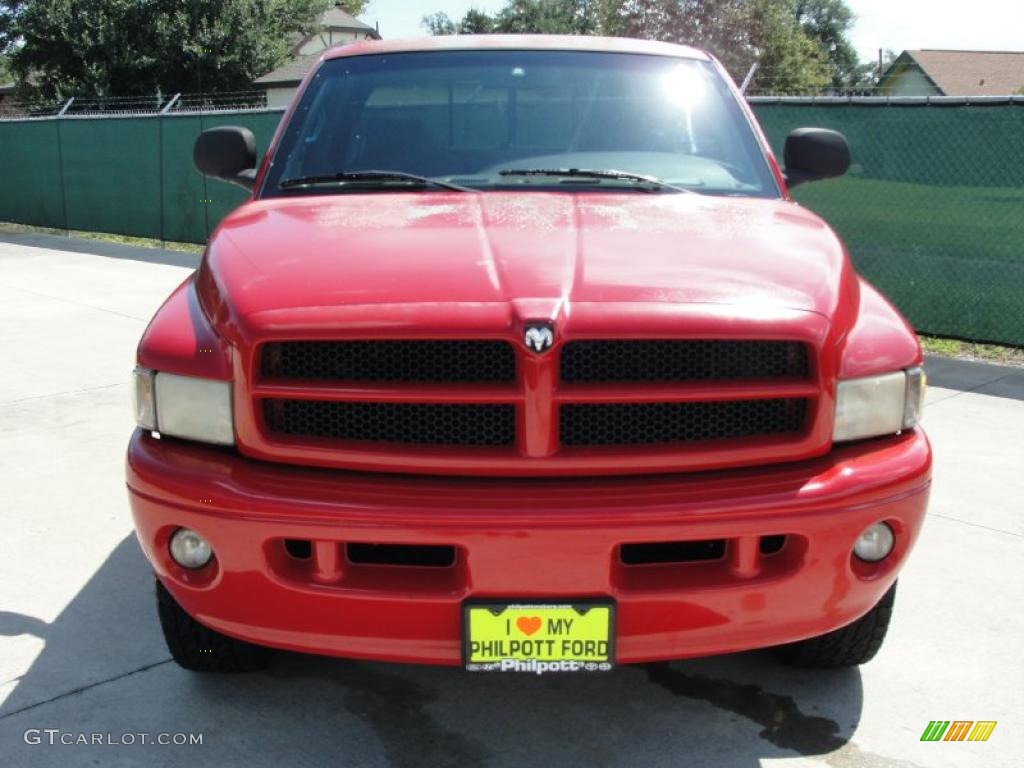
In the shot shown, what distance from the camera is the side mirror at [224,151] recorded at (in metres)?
4.08

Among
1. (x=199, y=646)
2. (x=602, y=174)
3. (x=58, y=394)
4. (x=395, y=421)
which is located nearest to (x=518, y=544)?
(x=395, y=421)

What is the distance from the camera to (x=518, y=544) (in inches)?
92.1

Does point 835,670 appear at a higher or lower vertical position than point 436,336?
lower

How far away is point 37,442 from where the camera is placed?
5.45m

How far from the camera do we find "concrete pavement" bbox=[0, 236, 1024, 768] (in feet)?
→ 9.17

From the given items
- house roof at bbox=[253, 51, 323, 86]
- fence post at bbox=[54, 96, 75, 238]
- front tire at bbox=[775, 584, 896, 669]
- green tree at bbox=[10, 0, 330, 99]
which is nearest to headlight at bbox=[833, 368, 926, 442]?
front tire at bbox=[775, 584, 896, 669]

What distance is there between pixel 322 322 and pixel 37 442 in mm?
3629

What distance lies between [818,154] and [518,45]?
3.85 ft

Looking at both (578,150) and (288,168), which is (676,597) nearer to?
(578,150)

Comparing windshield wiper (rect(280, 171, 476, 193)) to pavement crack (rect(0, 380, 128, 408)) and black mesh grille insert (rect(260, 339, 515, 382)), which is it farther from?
pavement crack (rect(0, 380, 128, 408))

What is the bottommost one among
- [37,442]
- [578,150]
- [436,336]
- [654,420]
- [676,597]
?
[37,442]

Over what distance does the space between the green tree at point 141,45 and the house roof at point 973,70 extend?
32249 millimetres

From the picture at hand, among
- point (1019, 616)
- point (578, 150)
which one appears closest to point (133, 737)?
point (578, 150)

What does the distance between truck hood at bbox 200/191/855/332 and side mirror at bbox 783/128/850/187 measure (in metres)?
0.92
